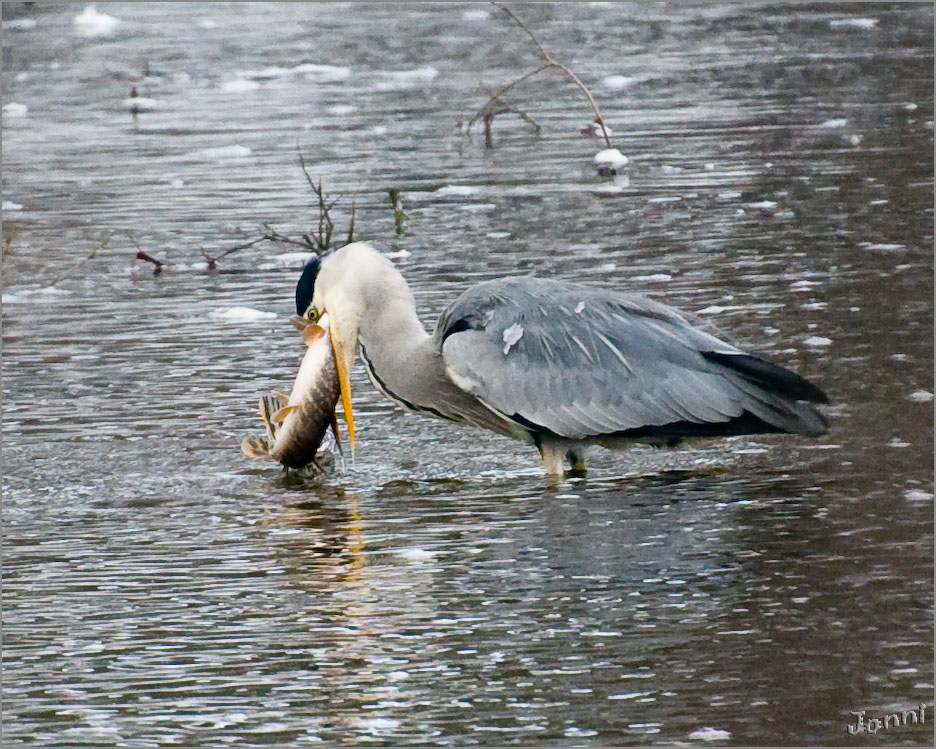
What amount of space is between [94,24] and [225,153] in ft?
30.4

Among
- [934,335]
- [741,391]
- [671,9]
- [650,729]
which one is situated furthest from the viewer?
[671,9]

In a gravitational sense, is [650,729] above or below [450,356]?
below

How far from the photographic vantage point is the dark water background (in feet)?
15.6

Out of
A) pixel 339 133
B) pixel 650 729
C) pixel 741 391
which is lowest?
pixel 650 729

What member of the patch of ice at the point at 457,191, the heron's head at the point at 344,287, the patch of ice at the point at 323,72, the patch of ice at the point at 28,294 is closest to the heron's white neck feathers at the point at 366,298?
the heron's head at the point at 344,287

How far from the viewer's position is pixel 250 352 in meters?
8.59

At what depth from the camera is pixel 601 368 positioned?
22.6ft

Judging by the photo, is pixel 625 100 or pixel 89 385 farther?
pixel 625 100

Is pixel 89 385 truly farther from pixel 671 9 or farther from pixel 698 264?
pixel 671 9

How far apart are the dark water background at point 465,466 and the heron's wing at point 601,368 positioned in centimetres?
24

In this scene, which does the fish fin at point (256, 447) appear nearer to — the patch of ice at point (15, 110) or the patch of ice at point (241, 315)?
the patch of ice at point (241, 315)

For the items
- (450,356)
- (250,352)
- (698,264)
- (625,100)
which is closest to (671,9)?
(625,100)

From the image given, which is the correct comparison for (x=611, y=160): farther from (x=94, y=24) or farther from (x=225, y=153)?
(x=94, y=24)

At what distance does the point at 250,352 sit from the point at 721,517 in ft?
10.3
